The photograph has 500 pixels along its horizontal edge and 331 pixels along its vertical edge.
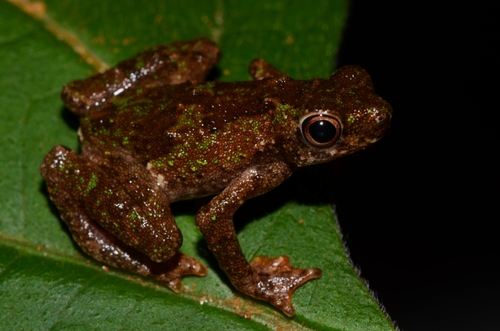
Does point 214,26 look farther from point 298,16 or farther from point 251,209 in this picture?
point 251,209

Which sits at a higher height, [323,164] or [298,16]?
[298,16]

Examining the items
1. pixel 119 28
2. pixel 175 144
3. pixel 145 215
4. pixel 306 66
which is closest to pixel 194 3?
pixel 119 28

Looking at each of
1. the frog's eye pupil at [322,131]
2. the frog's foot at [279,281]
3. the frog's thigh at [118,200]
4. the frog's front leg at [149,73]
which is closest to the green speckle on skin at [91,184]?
the frog's thigh at [118,200]

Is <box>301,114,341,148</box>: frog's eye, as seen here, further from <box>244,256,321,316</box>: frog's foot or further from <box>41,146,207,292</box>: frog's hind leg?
<box>41,146,207,292</box>: frog's hind leg

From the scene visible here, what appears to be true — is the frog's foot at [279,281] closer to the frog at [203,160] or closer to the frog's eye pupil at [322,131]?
the frog at [203,160]

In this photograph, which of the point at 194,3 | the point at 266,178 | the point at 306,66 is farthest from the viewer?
the point at 194,3

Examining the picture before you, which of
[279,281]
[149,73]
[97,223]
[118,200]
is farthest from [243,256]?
[149,73]

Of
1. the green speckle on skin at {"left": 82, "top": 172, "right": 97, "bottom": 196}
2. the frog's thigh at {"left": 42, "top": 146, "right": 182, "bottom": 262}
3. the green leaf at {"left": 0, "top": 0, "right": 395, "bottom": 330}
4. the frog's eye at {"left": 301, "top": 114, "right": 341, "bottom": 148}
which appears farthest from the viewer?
the green speckle on skin at {"left": 82, "top": 172, "right": 97, "bottom": 196}

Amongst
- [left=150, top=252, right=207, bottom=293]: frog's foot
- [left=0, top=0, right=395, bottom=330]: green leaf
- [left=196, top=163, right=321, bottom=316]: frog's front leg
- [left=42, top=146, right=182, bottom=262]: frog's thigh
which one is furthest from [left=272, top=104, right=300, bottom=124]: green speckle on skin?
[left=150, top=252, right=207, bottom=293]: frog's foot
